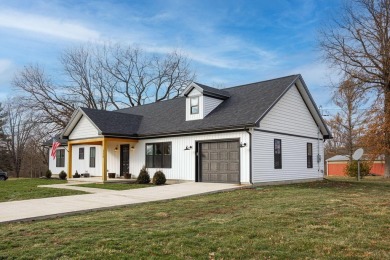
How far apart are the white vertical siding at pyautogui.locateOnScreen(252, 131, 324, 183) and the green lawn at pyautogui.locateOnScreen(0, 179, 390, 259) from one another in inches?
287

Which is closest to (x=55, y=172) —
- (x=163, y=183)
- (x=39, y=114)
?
(x=39, y=114)

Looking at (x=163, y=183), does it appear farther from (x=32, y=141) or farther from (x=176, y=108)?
(x=32, y=141)

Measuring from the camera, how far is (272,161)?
18.1m

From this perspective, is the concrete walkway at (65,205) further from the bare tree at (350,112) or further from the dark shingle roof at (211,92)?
the bare tree at (350,112)

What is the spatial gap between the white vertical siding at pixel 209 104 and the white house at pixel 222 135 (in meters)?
0.06

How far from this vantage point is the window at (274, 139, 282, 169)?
1848 centimetres

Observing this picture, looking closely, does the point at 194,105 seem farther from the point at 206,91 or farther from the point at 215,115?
the point at 215,115

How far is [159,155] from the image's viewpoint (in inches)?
824

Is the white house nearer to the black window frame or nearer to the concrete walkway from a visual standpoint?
the black window frame

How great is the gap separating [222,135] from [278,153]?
332 cm

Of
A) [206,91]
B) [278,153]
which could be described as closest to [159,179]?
[206,91]

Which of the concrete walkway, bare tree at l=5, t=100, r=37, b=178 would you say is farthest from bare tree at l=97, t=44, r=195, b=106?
Result: the concrete walkway

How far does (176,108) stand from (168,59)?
2341cm

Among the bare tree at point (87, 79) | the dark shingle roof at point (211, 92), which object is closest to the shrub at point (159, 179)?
the dark shingle roof at point (211, 92)
